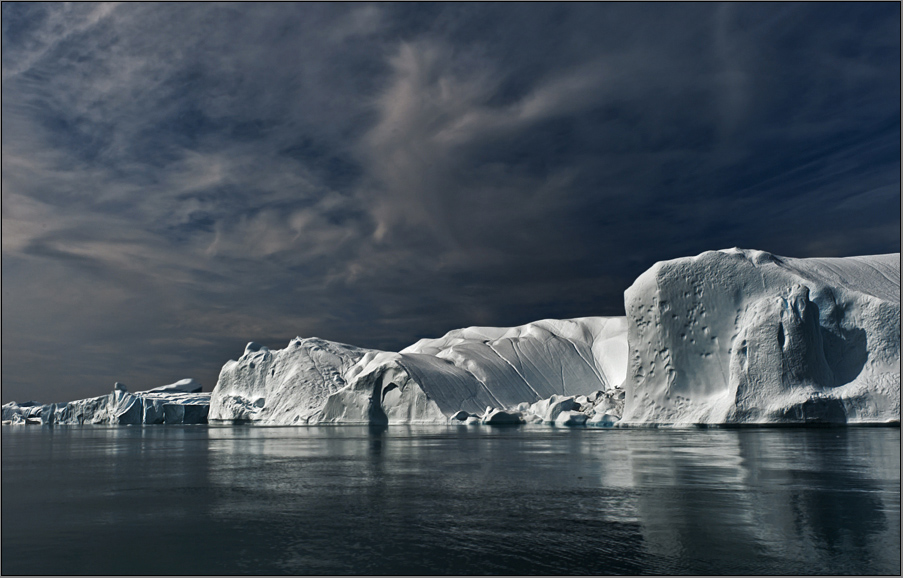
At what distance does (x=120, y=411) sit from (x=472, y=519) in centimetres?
10618

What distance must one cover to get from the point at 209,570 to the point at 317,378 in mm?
73323

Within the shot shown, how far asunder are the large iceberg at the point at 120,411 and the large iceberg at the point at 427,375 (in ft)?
29.1

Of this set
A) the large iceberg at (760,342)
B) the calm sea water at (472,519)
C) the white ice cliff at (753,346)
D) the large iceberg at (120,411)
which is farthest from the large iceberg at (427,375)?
the calm sea water at (472,519)

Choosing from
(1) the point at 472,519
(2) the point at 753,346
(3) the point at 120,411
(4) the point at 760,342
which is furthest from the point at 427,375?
(3) the point at 120,411

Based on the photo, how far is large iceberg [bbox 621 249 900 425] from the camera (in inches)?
1201

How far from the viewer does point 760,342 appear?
3161 centimetres

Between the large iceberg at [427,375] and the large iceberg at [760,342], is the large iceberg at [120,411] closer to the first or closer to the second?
the large iceberg at [427,375]

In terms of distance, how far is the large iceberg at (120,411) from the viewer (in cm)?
9312

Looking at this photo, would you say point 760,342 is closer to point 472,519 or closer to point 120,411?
point 472,519

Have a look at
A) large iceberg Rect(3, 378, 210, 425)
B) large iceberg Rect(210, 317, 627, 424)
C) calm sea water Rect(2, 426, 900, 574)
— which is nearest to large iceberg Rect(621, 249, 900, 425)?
calm sea water Rect(2, 426, 900, 574)

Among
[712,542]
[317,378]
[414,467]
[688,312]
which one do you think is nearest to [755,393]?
[688,312]

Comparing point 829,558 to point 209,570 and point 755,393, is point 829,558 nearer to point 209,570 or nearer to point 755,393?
point 209,570

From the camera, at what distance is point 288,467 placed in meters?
16.0

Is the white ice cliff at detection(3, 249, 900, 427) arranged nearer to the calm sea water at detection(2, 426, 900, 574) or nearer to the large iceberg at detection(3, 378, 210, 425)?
the calm sea water at detection(2, 426, 900, 574)
